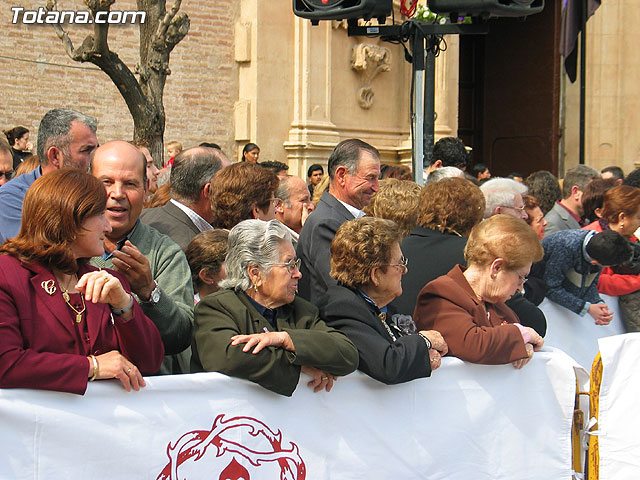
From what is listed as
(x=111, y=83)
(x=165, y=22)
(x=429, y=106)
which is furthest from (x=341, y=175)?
(x=111, y=83)

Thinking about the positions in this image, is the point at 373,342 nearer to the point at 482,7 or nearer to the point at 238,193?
the point at 238,193

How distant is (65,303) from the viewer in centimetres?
333

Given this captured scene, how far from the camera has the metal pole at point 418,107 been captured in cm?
696

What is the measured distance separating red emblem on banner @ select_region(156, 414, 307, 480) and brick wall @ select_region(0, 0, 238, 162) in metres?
9.58

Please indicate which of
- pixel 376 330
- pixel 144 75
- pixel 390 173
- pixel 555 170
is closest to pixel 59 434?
pixel 376 330

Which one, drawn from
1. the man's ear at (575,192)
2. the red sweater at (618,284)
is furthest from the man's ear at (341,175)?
the man's ear at (575,192)

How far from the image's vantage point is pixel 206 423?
3.61 meters

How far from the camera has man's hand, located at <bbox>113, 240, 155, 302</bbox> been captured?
359 cm

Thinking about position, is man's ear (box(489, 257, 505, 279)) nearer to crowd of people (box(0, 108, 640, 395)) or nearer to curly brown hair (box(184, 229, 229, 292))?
crowd of people (box(0, 108, 640, 395))

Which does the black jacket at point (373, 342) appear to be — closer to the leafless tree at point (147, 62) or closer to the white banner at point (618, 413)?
the white banner at point (618, 413)

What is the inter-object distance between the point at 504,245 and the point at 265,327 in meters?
1.42

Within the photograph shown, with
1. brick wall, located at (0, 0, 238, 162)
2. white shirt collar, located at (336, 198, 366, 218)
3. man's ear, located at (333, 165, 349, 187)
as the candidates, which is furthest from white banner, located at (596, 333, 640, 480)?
brick wall, located at (0, 0, 238, 162)

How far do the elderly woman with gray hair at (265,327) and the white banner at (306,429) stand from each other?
0.11m

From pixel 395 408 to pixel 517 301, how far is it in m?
1.41
